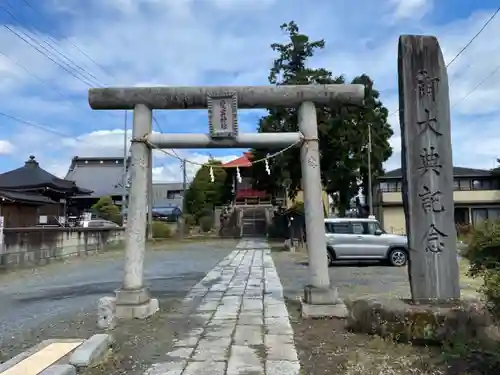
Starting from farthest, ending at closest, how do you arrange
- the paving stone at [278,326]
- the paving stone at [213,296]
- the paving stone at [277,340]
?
the paving stone at [213,296] < the paving stone at [278,326] < the paving stone at [277,340]

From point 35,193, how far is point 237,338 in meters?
27.4

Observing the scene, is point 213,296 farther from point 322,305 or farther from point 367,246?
point 367,246

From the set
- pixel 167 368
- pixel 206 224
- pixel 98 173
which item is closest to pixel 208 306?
pixel 167 368

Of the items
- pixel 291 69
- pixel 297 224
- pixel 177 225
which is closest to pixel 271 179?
pixel 297 224

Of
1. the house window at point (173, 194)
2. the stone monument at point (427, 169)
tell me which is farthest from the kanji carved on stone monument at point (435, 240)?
the house window at point (173, 194)

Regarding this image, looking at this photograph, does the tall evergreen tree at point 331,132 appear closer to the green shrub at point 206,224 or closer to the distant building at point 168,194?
the green shrub at point 206,224

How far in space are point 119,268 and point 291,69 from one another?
19.4 meters

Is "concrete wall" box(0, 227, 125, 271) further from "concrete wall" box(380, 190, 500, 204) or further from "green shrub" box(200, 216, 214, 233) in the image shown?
"concrete wall" box(380, 190, 500, 204)

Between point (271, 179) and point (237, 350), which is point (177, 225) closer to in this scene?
point (271, 179)

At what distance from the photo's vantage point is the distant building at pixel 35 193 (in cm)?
2164

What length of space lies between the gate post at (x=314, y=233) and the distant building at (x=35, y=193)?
17068 millimetres

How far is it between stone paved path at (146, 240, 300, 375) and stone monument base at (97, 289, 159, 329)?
2.91ft

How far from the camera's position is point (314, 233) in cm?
761

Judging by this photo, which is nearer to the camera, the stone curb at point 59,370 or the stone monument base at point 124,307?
the stone curb at point 59,370
